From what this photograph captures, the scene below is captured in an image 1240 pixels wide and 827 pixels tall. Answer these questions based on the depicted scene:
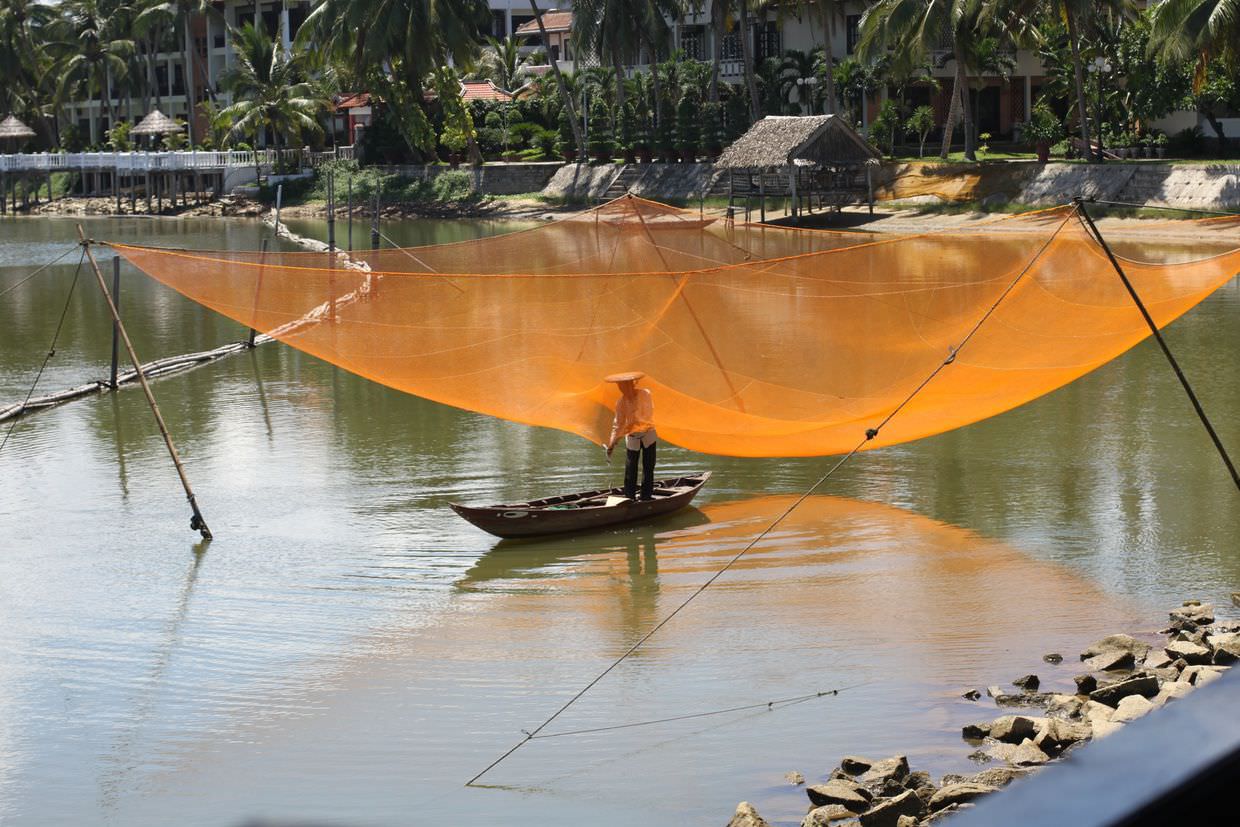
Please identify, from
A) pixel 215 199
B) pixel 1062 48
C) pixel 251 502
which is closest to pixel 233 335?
pixel 251 502

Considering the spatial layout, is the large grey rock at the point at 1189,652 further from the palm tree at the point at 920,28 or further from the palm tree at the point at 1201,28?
the palm tree at the point at 920,28

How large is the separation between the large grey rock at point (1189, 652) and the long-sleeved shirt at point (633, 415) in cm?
413

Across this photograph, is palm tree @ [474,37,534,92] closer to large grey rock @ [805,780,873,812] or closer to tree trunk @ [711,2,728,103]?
tree trunk @ [711,2,728,103]

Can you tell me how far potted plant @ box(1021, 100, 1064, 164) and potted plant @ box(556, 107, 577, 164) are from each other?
48.6ft

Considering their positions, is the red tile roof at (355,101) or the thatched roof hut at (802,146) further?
the red tile roof at (355,101)

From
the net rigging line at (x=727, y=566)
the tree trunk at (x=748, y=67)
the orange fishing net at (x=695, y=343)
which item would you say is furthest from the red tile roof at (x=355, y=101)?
the net rigging line at (x=727, y=566)

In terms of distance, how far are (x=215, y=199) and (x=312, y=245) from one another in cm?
2281

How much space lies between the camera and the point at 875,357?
11.3 m

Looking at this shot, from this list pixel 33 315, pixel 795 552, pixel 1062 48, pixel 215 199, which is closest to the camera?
pixel 795 552

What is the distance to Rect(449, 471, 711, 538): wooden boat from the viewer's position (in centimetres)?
1000

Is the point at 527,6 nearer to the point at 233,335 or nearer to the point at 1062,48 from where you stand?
the point at 1062,48

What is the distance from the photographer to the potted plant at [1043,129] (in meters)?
37.0

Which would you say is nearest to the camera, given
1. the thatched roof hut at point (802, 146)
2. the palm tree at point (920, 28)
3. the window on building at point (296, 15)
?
the palm tree at point (920, 28)

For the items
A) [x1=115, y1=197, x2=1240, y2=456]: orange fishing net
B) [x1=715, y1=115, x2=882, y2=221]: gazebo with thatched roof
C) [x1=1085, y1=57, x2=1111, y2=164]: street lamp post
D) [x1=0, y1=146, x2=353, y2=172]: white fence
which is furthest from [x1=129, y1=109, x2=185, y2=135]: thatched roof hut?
[x1=115, y1=197, x2=1240, y2=456]: orange fishing net
